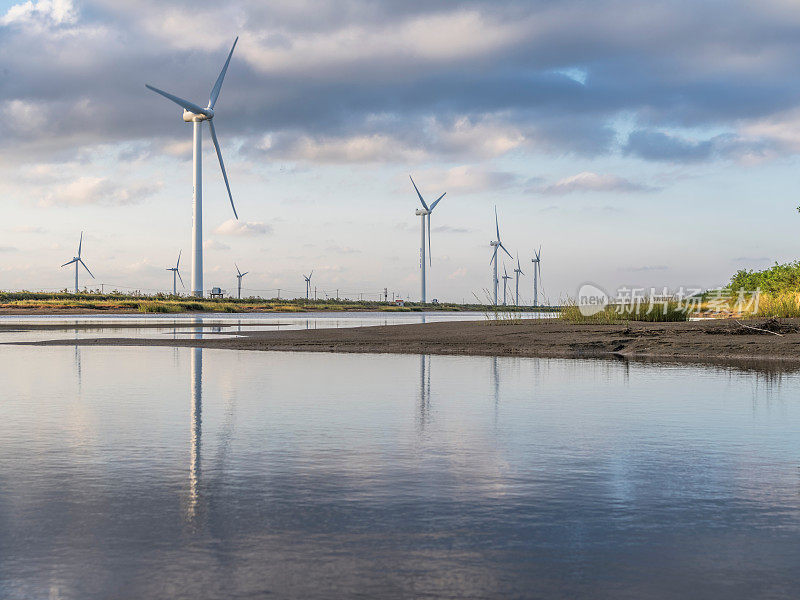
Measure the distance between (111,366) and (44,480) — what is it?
1426cm

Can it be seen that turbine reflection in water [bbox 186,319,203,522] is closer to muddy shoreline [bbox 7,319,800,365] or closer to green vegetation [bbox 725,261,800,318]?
muddy shoreline [bbox 7,319,800,365]

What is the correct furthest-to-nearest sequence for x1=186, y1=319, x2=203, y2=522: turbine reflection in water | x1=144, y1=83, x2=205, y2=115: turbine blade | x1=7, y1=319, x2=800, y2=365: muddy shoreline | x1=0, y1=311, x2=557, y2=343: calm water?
1. x1=144, y1=83, x2=205, y2=115: turbine blade
2. x1=0, y1=311, x2=557, y2=343: calm water
3. x1=7, y1=319, x2=800, y2=365: muddy shoreline
4. x1=186, y1=319, x2=203, y2=522: turbine reflection in water

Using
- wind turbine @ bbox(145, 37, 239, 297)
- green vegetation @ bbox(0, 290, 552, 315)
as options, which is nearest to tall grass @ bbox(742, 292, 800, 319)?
green vegetation @ bbox(0, 290, 552, 315)

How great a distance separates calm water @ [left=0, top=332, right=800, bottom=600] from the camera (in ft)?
18.4

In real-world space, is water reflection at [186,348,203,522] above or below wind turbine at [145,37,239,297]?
below

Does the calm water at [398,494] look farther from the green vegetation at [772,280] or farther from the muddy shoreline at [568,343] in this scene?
the green vegetation at [772,280]

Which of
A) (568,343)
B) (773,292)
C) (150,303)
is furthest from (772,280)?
(150,303)

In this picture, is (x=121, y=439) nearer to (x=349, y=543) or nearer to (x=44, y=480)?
(x=44, y=480)

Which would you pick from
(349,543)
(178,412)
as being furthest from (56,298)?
(349,543)

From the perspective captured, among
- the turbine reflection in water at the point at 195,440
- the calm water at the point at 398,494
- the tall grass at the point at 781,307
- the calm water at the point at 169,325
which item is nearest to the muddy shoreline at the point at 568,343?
the calm water at the point at 169,325

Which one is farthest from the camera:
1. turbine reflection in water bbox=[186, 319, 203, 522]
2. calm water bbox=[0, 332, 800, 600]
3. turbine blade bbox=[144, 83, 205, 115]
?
turbine blade bbox=[144, 83, 205, 115]

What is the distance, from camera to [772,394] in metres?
16.0

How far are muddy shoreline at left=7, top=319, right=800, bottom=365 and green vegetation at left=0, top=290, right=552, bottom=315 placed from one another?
47.7 metres

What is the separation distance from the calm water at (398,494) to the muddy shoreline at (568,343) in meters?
11.5
